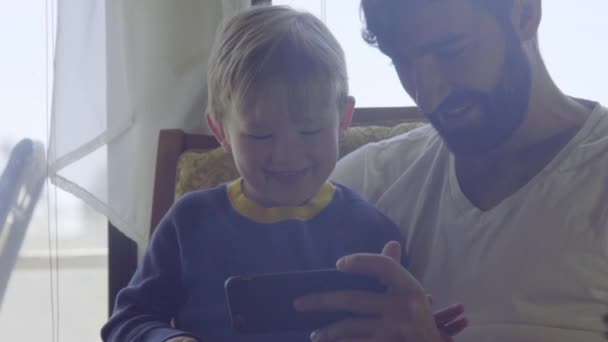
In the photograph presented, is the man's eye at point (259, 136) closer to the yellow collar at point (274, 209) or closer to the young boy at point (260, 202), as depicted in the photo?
the young boy at point (260, 202)

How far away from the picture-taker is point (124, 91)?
73.7 inches

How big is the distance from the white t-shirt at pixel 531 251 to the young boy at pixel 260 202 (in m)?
0.13

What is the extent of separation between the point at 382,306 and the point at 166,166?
0.78 metres

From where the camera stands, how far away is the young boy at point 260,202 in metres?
1.04

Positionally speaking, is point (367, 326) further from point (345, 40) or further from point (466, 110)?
point (345, 40)

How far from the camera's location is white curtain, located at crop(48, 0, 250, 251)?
5.93ft

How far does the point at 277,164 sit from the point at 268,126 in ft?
0.19

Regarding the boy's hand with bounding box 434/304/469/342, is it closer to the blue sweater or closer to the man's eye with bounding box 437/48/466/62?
the blue sweater

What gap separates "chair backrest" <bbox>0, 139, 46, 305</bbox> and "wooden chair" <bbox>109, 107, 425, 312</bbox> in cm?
22

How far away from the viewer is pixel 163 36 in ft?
6.24

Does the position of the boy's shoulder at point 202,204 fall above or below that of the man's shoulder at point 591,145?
below

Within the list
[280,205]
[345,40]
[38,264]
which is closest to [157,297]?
[280,205]

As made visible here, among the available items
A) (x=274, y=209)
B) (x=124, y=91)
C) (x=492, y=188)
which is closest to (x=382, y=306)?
(x=274, y=209)

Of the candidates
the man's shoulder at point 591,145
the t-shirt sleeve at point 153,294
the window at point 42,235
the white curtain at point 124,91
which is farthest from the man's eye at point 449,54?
the window at point 42,235
